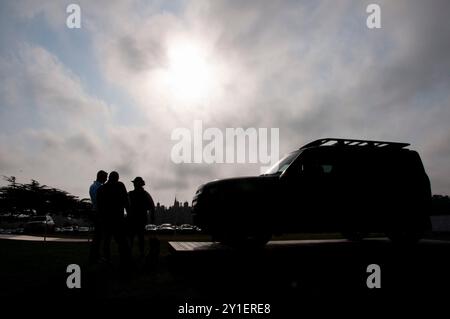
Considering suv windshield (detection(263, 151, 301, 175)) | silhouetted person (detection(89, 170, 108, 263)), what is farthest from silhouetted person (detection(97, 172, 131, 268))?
suv windshield (detection(263, 151, 301, 175))

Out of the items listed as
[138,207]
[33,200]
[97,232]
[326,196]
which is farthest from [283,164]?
[33,200]

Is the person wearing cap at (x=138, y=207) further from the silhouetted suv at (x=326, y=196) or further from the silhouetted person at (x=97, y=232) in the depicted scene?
the silhouetted suv at (x=326, y=196)

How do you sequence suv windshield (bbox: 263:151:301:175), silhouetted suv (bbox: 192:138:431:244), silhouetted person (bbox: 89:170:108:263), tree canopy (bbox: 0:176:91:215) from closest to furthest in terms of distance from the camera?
silhouetted suv (bbox: 192:138:431:244) < suv windshield (bbox: 263:151:301:175) < silhouetted person (bbox: 89:170:108:263) < tree canopy (bbox: 0:176:91:215)

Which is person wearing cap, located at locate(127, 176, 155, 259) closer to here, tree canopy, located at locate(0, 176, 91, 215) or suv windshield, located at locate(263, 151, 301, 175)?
suv windshield, located at locate(263, 151, 301, 175)

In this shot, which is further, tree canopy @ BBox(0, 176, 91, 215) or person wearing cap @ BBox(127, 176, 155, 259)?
tree canopy @ BBox(0, 176, 91, 215)

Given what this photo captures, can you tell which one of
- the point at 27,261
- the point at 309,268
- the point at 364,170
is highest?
the point at 364,170

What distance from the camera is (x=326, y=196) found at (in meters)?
6.69

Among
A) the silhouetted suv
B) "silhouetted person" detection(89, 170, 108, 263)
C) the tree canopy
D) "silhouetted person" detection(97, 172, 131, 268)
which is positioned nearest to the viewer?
the silhouetted suv

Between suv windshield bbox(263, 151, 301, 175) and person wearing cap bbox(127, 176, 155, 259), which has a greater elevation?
suv windshield bbox(263, 151, 301, 175)

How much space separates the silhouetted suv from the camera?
6.25m
